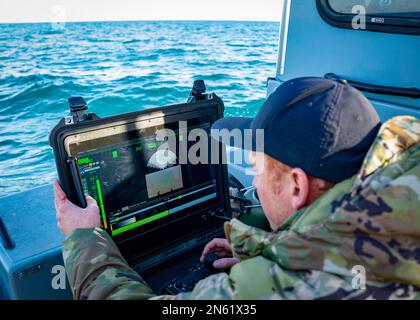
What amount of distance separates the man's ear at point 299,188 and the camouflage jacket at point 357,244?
68 mm

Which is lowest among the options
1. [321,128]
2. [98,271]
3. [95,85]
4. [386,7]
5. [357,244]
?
[95,85]

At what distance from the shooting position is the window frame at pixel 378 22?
7.75 feet

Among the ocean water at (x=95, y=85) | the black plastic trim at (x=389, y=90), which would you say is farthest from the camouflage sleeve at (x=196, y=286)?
the ocean water at (x=95, y=85)

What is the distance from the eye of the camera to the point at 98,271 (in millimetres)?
1244

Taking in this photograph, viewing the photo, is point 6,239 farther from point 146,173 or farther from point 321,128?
point 321,128

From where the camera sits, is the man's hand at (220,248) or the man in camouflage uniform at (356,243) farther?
the man's hand at (220,248)

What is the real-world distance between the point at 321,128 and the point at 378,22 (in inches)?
72.4

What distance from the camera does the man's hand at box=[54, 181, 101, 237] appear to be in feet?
4.66

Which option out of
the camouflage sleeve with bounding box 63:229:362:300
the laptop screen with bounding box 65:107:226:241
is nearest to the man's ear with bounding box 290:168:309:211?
the camouflage sleeve with bounding box 63:229:362:300

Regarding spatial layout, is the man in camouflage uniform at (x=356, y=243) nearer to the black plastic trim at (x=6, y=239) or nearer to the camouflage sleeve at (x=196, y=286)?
the camouflage sleeve at (x=196, y=286)

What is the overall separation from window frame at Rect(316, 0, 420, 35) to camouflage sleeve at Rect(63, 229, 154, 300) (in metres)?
2.13

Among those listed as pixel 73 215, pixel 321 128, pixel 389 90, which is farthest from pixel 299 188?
pixel 389 90

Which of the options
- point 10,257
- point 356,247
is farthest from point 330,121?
point 10,257
